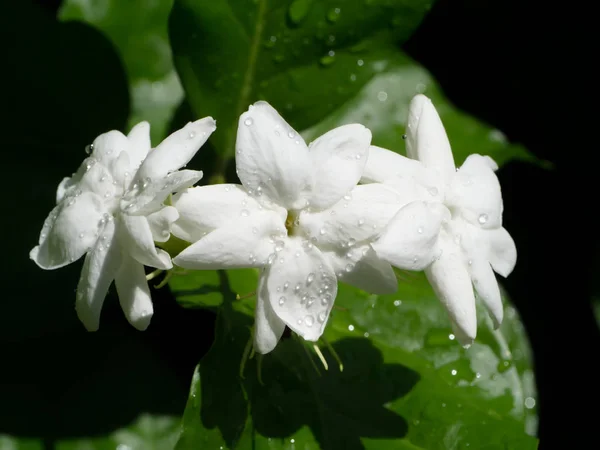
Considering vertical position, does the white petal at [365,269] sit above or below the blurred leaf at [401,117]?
above

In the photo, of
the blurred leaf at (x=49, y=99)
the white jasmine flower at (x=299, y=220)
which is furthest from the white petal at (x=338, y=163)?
the blurred leaf at (x=49, y=99)

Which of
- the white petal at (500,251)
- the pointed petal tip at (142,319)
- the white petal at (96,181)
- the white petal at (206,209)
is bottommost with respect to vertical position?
the pointed petal tip at (142,319)

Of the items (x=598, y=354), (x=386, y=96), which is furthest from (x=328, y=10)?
(x=598, y=354)

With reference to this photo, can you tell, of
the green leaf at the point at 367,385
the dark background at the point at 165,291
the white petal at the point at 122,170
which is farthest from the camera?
the dark background at the point at 165,291

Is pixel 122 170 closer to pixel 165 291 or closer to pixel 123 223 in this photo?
pixel 123 223

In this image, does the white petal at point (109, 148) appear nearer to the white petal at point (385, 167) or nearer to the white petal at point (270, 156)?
the white petal at point (270, 156)

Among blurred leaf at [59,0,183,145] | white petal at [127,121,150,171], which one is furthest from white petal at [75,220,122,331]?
blurred leaf at [59,0,183,145]

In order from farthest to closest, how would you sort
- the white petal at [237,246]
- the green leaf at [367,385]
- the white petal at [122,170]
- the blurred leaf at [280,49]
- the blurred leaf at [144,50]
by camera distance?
the blurred leaf at [144,50] < the blurred leaf at [280,49] < the green leaf at [367,385] < the white petal at [122,170] < the white petal at [237,246]

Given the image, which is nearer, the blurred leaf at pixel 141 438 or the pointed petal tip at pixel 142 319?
the pointed petal tip at pixel 142 319
